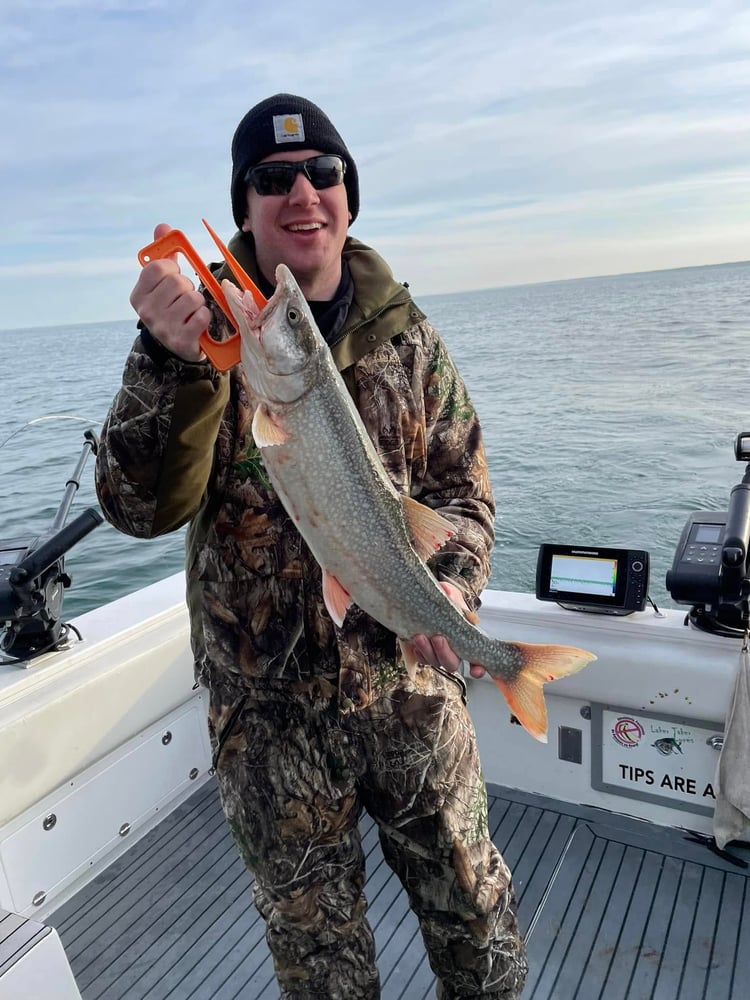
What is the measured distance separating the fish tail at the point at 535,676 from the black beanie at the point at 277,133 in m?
1.67

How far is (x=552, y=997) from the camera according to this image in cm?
306

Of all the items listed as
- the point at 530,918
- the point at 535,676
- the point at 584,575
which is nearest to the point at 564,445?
the point at 584,575

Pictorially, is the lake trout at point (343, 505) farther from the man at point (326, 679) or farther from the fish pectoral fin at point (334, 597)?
the man at point (326, 679)

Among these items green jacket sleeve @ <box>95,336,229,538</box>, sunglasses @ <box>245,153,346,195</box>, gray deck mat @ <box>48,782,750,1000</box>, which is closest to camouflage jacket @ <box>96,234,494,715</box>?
green jacket sleeve @ <box>95,336,229,538</box>

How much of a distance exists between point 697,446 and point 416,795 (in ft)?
42.2

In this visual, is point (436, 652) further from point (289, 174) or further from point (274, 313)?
point (289, 174)

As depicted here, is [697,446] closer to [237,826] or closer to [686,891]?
[686,891]

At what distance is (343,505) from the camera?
79.4 inches

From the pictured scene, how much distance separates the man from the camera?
7.62ft

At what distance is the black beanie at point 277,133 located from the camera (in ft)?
Result: 7.72

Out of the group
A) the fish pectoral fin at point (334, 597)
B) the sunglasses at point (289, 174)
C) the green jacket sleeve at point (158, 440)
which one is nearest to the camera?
the green jacket sleeve at point (158, 440)

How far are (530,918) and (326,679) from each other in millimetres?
1961

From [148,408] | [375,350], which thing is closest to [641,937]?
[375,350]

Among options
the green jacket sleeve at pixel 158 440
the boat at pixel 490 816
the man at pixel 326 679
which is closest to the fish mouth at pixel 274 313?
the green jacket sleeve at pixel 158 440
